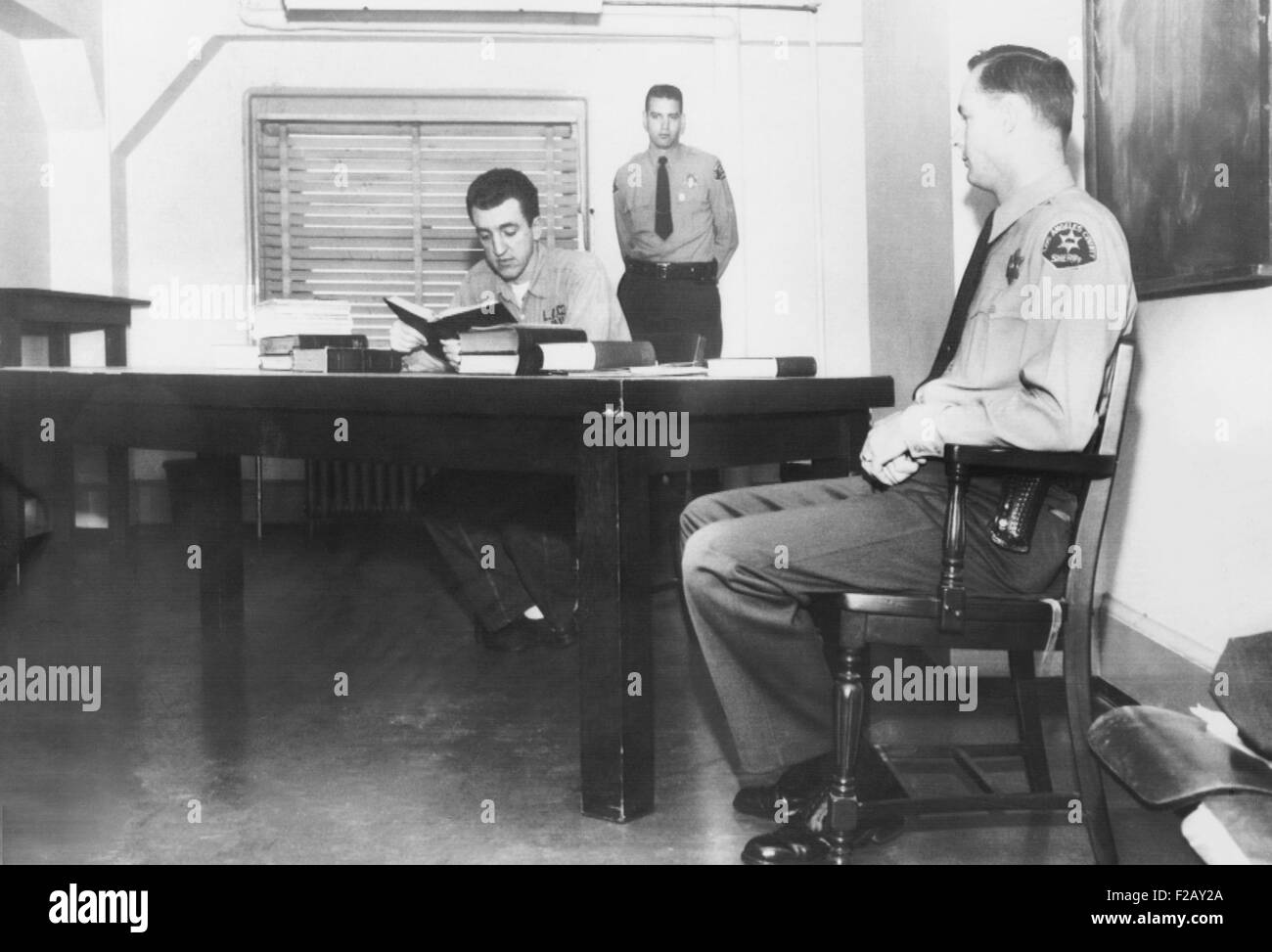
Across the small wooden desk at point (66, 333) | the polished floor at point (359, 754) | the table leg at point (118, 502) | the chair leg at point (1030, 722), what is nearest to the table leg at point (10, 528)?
the polished floor at point (359, 754)

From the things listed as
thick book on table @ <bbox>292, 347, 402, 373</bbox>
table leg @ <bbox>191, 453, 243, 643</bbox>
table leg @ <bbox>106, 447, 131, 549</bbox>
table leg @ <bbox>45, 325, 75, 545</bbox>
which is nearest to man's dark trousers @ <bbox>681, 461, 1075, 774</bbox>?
thick book on table @ <bbox>292, 347, 402, 373</bbox>

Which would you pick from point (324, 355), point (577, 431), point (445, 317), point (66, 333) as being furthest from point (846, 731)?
point (66, 333)

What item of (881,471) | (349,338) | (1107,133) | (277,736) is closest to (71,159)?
(349,338)

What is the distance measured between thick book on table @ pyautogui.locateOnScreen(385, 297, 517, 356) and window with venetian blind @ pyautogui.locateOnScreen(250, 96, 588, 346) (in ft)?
11.1

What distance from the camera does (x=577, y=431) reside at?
76.9 inches

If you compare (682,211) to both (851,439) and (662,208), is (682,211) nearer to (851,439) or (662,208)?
(662,208)

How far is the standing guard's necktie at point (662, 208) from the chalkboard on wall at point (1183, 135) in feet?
8.06

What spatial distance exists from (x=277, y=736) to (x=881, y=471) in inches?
54.5

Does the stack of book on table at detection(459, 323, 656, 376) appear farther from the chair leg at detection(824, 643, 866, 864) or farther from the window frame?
the window frame

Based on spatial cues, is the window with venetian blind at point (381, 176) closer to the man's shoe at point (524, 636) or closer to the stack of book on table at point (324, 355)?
the man's shoe at point (524, 636)

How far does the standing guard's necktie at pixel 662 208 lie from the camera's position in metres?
5.26

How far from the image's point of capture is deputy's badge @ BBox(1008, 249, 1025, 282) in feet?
5.94

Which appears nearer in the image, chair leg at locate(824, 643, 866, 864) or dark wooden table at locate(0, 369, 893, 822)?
chair leg at locate(824, 643, 866, 864)

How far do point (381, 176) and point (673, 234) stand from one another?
166 centimetres
